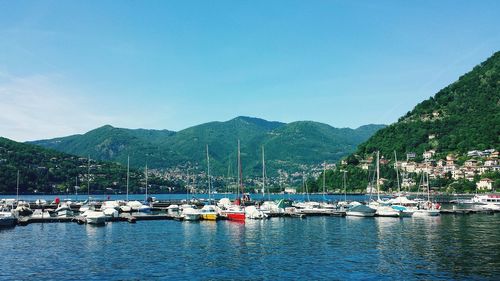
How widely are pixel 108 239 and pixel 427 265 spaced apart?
38454mm

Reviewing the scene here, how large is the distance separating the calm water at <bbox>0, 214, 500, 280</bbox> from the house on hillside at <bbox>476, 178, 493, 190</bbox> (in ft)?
394

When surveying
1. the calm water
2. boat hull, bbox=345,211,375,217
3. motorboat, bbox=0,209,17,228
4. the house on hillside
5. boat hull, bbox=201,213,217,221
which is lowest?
the calm water

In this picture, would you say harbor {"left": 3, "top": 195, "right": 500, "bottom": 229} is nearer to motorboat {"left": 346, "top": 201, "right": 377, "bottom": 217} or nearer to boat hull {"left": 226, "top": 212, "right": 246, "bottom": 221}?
boat hull {"left": 226, "top": 212, "right": 246, "bottom": 221}

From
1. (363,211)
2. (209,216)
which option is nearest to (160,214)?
(209,216)

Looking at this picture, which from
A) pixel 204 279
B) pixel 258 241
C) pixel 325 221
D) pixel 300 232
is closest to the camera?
pixel 204 279

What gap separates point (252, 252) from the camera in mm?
48219

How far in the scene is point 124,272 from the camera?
37844mm

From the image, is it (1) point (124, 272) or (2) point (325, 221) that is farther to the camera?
(2) point (325, 221)

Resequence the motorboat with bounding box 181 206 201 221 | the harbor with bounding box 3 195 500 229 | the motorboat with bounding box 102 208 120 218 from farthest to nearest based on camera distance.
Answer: the motorboat with bounding box 181 206 201 221 < the motorboat with bounding box 102 208 120 218 < the harbor with bounding box 3 195 500 229

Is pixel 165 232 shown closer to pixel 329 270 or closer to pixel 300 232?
pixel 300 232

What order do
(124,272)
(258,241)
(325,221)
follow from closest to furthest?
(124,272)
(258,241)
(325,221)

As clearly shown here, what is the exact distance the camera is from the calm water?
37.1 metres

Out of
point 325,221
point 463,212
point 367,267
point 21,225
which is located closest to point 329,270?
point 367,267

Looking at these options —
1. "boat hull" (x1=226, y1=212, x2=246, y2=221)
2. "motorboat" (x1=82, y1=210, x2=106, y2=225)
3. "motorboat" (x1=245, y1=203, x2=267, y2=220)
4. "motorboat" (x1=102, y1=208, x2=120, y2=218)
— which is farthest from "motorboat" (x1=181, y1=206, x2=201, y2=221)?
"motorboat" (x1=82, y1=210, x2=106, y2=225)
